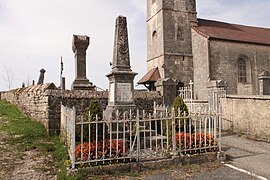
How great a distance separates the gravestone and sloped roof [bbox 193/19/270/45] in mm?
11501

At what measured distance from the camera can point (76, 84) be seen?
35.7 feet

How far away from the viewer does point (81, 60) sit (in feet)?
36.6

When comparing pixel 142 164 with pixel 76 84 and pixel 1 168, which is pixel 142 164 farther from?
pixel 76 84

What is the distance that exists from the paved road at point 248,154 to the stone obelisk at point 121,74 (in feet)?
11.3

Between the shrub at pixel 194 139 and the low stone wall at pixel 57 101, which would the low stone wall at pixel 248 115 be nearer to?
the low stone wall at pixel 57 101

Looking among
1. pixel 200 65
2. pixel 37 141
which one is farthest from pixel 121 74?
pixel 200 65

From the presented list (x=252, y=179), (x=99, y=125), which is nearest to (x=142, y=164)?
(x=99, y=125)

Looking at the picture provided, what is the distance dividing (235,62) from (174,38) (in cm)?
561

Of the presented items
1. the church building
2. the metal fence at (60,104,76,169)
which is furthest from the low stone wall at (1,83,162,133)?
the church building

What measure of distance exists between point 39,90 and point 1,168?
209 inches

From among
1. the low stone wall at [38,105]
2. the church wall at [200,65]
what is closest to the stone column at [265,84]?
the church wall at [200,65]

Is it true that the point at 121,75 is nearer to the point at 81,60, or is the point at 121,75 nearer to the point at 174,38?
the point at 81,60

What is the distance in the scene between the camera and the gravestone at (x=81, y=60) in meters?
11.0

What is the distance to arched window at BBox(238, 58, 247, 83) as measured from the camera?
2023cm
